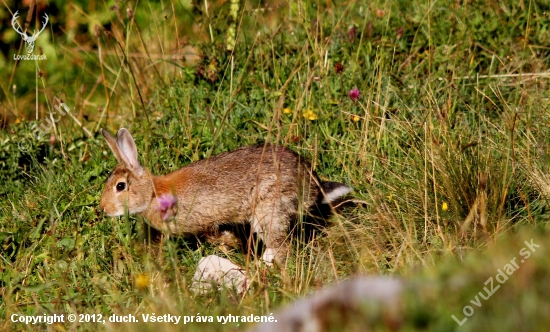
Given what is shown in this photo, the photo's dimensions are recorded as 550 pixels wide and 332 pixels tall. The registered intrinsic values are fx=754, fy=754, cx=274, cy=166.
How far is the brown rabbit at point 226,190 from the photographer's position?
4750mm

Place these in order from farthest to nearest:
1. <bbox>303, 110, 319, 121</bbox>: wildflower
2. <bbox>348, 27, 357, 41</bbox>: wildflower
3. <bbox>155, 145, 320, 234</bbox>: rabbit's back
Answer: <bbox>348, 27, 357, 41</bbox>: wildflower, <bbox>303, 110, 319, 121</bbox>: wildflower, <bbox>155, 145, 320, 234</bbox>: rabbit's back

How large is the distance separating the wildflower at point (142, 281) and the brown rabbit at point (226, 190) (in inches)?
34.7

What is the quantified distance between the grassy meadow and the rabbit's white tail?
0.11m

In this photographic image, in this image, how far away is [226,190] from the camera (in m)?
4.98

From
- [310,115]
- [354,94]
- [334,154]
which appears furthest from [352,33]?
[334,154]

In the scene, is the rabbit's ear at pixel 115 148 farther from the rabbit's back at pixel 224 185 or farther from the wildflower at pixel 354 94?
the wildflower at pixel 354 94

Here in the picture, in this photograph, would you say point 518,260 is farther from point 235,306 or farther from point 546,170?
point 546,170

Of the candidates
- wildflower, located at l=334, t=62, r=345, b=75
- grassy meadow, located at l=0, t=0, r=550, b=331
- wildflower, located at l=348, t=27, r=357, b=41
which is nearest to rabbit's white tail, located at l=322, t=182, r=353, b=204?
grassy meadow, located at l=0, t=0, r=550, b=331

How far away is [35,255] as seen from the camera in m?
4.61

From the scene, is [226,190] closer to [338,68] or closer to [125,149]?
[125,149]

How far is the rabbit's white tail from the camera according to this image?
15.2 feet

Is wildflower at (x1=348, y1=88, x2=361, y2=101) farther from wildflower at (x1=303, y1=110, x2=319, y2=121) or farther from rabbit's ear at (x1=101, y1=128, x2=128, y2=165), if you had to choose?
rabbit's ear at (x1=101, y1=128, x2=128, y2=165)

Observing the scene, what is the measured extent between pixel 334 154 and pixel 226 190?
79 cm

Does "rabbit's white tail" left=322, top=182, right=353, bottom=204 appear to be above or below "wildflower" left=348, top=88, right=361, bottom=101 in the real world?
below
